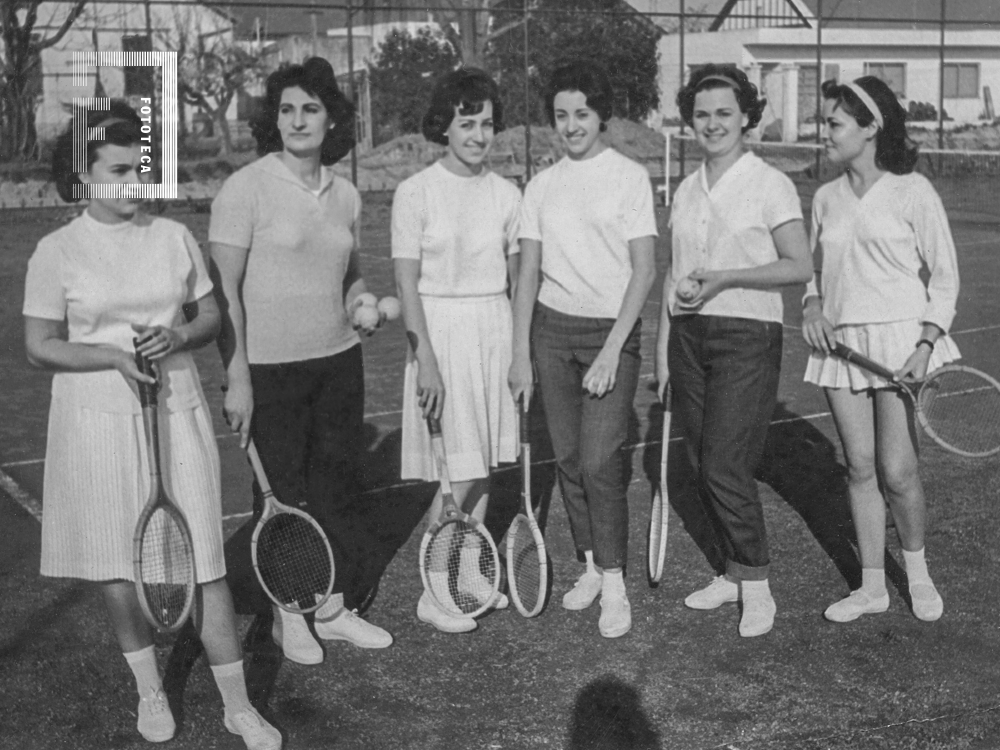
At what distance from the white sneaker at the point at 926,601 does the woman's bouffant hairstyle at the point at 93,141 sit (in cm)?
322

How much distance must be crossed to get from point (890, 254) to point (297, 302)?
2.11 m

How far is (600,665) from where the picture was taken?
15.2 feet

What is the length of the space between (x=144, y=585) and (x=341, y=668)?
1031 mm

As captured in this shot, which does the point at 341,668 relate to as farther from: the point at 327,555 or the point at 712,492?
the point at 712,492

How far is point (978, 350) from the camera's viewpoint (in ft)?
35.0

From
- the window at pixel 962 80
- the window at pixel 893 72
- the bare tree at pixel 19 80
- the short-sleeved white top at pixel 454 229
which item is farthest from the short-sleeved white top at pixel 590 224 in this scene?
the window at pixel 893 72

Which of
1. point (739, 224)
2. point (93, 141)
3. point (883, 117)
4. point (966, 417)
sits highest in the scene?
point (883, 117)

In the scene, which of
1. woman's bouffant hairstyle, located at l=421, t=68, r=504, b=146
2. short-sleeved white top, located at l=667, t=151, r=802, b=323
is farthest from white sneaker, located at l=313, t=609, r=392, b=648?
woman's bouffant hairstyle, located at l=421, t=68, r=504, b=146

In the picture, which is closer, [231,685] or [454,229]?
[231,685]

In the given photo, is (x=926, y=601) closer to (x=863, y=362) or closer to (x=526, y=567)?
(x=863, y=362)

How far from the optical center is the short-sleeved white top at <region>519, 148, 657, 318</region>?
4746mm

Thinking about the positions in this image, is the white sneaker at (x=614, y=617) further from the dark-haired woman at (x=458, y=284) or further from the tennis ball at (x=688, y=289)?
the tennis ball at (x=688, y=289)

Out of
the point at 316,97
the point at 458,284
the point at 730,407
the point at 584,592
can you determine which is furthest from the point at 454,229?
the point at 584,592

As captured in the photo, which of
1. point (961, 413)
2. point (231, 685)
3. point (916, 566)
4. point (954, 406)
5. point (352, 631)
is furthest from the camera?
point (954, 406)
